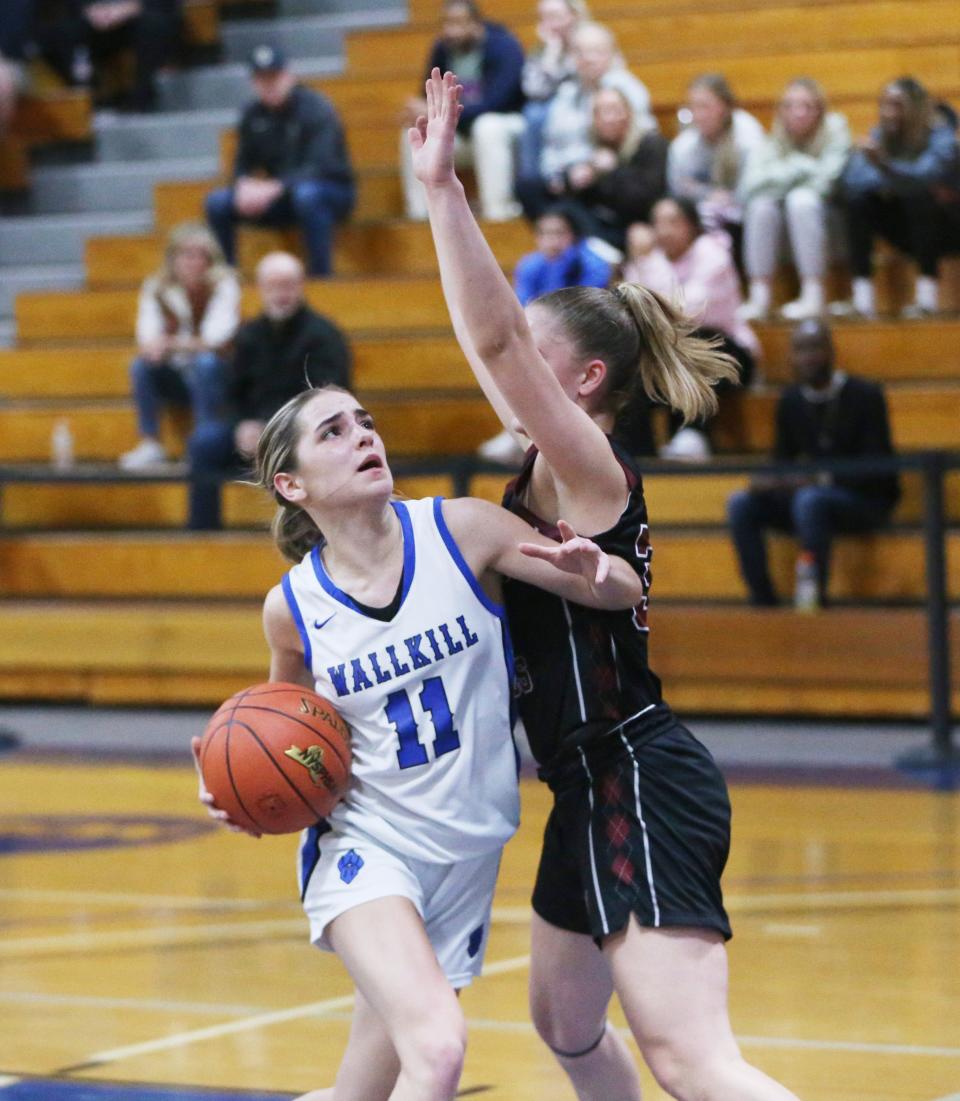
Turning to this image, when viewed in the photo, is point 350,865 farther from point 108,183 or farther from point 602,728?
point 108,183

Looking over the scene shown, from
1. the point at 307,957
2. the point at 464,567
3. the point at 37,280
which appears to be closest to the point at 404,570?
the point at 464,567

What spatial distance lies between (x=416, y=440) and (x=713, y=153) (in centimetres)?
204

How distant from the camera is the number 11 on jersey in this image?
351cm

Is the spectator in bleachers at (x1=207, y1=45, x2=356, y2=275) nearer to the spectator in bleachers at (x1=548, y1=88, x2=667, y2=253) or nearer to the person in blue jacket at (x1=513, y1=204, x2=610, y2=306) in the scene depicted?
the spectator in bleachers at (x1=548, y1=88, x2=667, y2=253)

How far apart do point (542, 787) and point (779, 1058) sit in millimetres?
3771

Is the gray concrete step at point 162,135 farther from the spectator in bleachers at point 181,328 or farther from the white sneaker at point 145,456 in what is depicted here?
the white sneaker at point 145,456

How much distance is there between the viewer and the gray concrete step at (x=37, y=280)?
13203 millimetres

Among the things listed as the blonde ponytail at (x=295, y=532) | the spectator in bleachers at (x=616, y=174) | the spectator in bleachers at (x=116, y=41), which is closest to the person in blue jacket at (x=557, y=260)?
the spectator in bleachers at (x=616, y=174)

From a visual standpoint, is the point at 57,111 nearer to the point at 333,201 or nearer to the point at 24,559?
the point at 333,201

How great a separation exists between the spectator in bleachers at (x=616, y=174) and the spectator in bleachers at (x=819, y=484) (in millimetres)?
1473

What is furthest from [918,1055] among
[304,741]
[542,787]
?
[542,787]

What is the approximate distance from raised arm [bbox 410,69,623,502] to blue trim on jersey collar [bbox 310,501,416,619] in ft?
1.20

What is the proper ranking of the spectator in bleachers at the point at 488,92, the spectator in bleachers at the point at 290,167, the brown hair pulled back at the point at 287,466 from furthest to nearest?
the spectator in bleachers at the point at 290,167, the spectator in bleachers at the point at 488,92, the brown hair pulled back at the point at 287,466

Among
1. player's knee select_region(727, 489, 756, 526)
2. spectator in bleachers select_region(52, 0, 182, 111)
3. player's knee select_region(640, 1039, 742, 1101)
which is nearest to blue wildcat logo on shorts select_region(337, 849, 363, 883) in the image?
player's knee select_region(640, 1039, 742, 1101)
